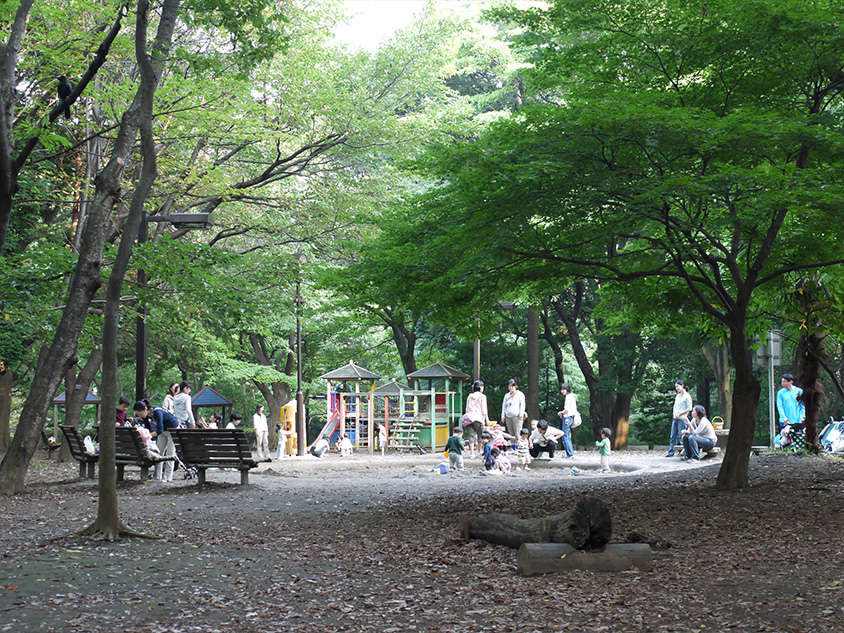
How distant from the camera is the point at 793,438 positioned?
16.7 m

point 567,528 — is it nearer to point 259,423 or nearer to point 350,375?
point 259,423

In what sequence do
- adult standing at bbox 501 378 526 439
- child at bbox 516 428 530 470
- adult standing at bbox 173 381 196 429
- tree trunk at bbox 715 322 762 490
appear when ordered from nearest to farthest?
tree trunk at bbox 715 322 762 490 < adult standing at bbox 173 381 196 429 < child at bbox 516 428 530 470 < adult standing at bbox 501 378 526 439

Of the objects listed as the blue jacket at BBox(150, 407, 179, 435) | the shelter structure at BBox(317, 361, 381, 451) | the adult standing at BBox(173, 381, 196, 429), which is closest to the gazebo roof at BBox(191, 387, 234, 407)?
the shelter structure at BBox(317, 361, 381, 451)

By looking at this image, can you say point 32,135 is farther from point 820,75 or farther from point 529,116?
point 820,75

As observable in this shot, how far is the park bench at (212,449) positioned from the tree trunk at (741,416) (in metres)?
6.98

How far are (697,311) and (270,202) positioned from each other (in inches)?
443

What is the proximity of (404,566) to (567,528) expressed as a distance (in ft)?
4.81

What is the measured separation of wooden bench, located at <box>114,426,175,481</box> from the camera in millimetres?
12531

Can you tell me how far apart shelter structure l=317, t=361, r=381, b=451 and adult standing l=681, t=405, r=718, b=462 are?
10.8 m

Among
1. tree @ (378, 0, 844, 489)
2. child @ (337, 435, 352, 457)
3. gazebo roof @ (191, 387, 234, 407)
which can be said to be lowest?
child @ (337, 435, 352, 457)

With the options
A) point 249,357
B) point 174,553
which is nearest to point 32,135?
point 174,553

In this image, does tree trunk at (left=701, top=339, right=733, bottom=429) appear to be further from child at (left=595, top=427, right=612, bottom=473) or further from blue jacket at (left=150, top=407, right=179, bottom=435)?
blue jacket at (left=150, top=407, right=179, bottom=435)

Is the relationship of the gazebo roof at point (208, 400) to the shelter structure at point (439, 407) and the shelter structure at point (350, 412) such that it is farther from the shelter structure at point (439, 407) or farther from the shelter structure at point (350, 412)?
the shelter structure at point (439, 407)

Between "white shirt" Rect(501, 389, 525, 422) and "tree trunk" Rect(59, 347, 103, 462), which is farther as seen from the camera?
"white shirt" Rect(501, 389, 525, 422)
